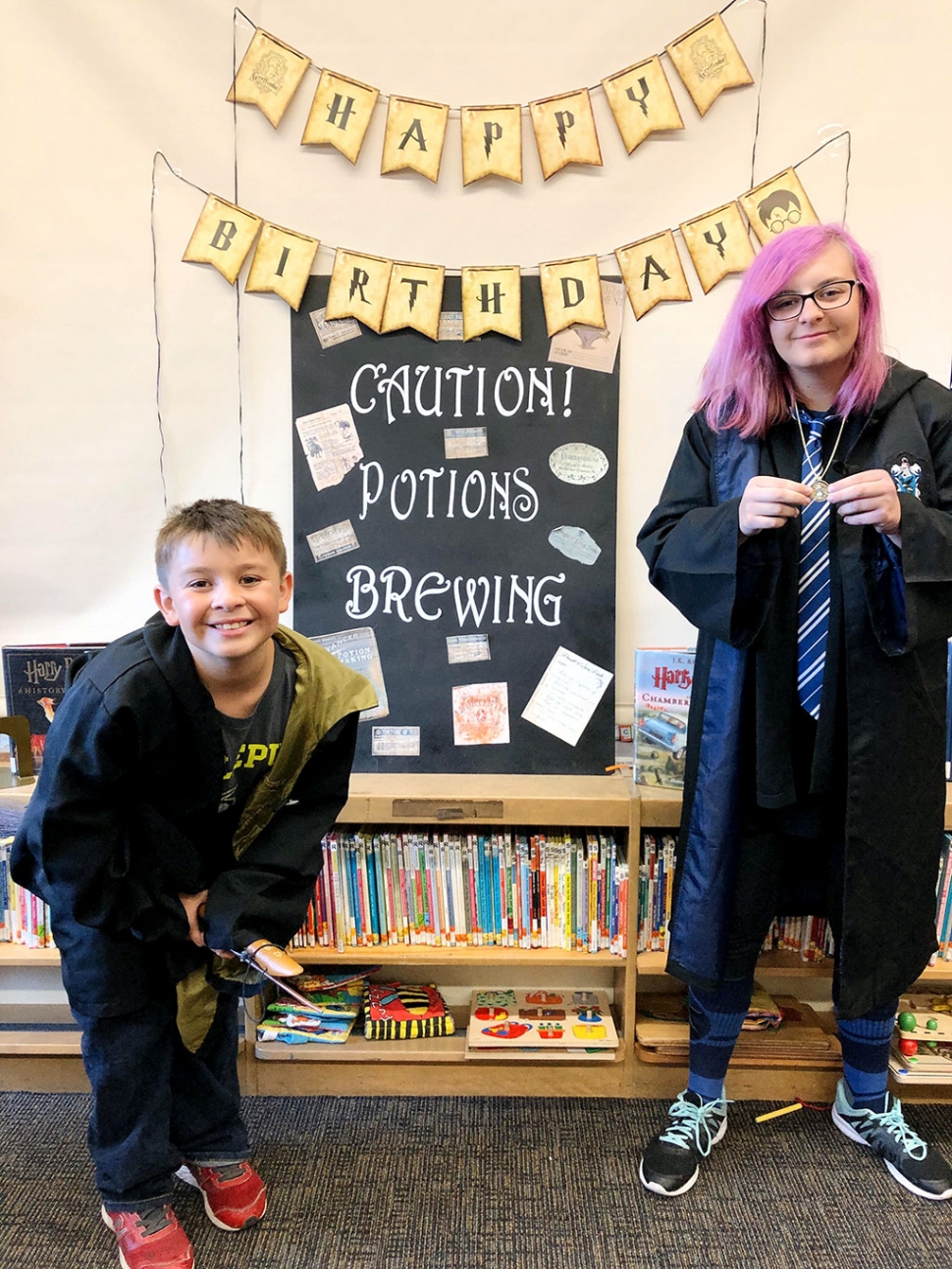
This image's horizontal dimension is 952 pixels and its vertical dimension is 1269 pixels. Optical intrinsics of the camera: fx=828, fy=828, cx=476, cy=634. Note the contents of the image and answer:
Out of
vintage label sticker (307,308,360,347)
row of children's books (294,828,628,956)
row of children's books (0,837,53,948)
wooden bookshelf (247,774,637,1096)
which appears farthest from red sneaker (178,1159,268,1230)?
vintage label sticker (307,308,360,347)

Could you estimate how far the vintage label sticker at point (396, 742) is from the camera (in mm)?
1901

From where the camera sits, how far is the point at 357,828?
1783 mm

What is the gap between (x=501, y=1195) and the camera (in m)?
1.44

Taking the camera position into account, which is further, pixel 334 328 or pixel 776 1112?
pixel 334 328

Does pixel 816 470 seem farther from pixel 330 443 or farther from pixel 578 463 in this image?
pixel 330 443

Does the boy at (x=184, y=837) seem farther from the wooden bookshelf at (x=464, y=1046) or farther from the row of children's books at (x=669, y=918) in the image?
the row of children's books at (x=669, y=918)

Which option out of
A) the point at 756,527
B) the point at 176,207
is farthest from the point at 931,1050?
the point at 176,207

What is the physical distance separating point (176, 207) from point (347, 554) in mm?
851

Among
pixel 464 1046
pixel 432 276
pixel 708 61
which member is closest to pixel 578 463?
pixel 432 276

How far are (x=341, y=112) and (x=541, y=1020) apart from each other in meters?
1.99

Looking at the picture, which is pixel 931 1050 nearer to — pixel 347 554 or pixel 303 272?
pixel 347 554

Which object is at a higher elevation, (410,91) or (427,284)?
→ (410,91)

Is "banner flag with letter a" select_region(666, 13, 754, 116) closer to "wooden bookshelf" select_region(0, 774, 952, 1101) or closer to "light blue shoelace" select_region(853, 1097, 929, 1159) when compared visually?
"wooden bookshelf" select_region(0, 774, 952, 1101)

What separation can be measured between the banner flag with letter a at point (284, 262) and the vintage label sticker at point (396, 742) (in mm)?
973
